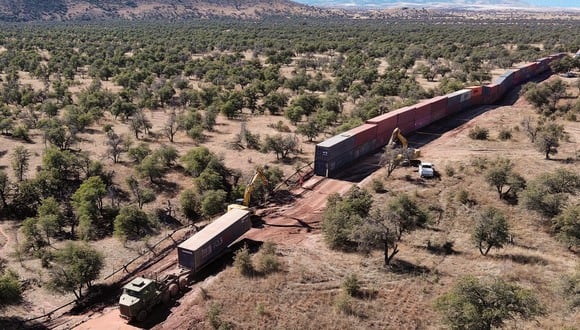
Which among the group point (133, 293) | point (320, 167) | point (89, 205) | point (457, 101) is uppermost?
point (457, 101)

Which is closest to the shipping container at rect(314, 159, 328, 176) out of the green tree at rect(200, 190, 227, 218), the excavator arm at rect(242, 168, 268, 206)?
the excavator arm at rect(242, 168, 268, 206)

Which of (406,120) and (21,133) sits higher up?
(406,120)

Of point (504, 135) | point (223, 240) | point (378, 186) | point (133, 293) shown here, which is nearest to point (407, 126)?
point (504, 135)

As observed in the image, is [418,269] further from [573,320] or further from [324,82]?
[324,82]

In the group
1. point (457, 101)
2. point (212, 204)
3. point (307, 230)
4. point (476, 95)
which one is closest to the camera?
point (307, 230)

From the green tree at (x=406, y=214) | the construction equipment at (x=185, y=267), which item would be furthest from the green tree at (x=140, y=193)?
the green tree at (x=406, y=214)

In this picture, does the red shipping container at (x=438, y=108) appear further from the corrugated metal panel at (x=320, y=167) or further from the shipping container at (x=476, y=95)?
the corrugated metal panel at (x=320, y=167)

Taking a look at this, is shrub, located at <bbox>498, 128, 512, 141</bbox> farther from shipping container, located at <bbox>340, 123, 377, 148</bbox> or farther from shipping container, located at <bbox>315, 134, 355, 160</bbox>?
shipping container, located at <bbox>315, 134, 355, 160</bbox>

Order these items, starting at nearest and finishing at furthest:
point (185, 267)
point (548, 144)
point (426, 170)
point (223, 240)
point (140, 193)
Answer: point (185, 267), point (223, 240), point (140, 193), point (426, 170), point (548, 144)

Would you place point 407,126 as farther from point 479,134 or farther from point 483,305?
point 483,305
